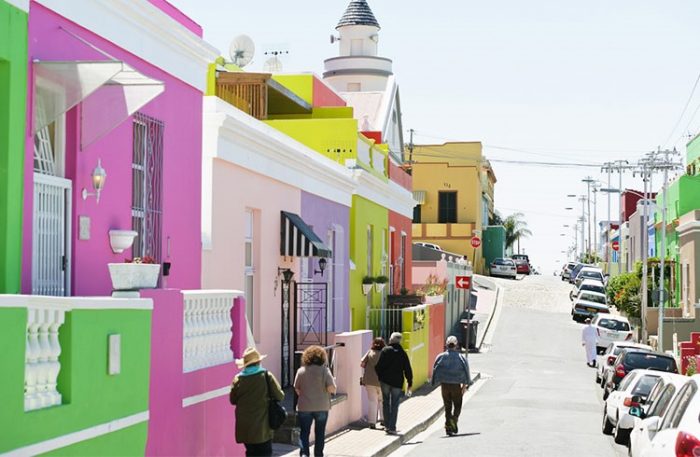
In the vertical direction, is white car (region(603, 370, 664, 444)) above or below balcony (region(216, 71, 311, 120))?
below

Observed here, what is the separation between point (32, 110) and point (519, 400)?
19523 millimetres

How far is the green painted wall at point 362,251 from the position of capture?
88.1 feet

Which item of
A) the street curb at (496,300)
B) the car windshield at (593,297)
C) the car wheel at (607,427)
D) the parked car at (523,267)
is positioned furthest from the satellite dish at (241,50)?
the parked car at (523,267)

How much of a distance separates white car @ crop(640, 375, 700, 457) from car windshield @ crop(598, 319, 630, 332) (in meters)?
30.5

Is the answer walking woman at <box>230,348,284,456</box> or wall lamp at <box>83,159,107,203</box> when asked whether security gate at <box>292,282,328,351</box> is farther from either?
wall lamp at <box>83,159,107,203</box>

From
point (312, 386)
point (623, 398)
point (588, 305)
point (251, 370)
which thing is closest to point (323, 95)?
point (623, 398)

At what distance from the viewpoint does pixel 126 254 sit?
12.4m

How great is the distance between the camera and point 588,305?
59031mm

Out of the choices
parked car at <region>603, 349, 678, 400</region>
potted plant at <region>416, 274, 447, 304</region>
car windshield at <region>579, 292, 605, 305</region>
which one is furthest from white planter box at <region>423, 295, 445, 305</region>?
car windshield at <region>579, 292, 605, 305</region>

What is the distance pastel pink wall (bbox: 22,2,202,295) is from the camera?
10.6m

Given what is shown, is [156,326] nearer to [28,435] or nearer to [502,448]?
[28,435]

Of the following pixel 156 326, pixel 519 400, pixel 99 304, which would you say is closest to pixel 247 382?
pixel 156 326

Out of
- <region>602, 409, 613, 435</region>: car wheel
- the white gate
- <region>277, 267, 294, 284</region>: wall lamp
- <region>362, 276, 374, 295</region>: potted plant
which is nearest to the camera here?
the white gate

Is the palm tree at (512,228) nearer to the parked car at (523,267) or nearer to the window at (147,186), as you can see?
the parked car at (523,267)
